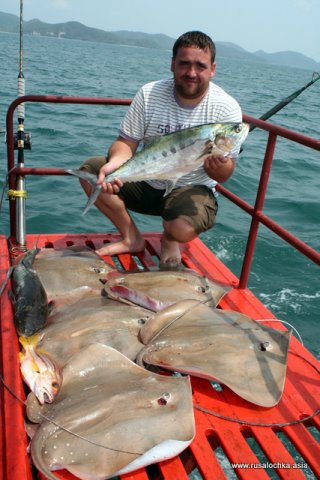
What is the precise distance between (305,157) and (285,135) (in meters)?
11.4

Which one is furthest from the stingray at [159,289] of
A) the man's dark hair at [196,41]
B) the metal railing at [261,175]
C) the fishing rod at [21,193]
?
the man's dark hair at [196,41]

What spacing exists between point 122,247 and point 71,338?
1.69 metres

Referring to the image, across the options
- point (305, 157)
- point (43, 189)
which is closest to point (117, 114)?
point (305, 157)

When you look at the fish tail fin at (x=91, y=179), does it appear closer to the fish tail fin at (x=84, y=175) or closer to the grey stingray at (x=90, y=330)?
the fish tail fin at (x=84, y=175)

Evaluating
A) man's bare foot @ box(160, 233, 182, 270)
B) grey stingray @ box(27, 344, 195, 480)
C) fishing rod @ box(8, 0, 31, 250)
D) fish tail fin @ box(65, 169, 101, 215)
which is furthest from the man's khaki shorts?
grey stingray @ box(27, 344, 195, 480)

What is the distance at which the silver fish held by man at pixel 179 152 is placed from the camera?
128 inches

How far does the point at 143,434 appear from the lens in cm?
204

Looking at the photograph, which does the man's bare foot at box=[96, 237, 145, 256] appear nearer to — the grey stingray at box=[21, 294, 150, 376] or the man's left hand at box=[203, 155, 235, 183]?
the man's left hand at box=[203, 155, 235, 183]

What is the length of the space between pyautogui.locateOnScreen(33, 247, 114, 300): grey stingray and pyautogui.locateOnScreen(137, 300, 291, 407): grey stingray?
2.51 feet

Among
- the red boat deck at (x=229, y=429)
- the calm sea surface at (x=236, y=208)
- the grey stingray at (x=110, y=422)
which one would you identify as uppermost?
the grey stingray at (x=110, y=422)

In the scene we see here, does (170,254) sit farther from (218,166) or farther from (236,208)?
(236,208)

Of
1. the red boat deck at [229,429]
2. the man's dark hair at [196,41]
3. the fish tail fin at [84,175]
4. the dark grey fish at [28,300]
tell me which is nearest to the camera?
the red boat deck at [229,429]

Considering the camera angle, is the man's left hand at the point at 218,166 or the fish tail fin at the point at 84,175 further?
the fish tail fin at the point at 84,175

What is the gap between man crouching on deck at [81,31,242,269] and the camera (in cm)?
370
